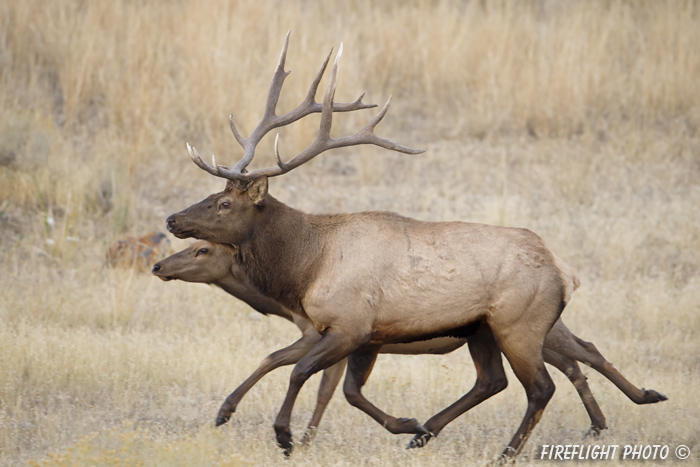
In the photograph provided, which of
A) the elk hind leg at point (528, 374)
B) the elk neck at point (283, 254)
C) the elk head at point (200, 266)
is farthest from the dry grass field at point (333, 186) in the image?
the elk neck at point (283, 254)

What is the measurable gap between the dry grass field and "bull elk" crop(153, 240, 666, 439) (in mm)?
276

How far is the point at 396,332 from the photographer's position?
5844 mm

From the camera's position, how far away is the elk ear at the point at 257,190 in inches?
241

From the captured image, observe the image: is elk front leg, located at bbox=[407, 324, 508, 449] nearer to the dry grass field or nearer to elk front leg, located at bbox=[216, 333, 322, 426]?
the dry grass field

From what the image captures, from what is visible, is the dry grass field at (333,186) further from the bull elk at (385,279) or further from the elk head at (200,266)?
the elk head at (200,266)

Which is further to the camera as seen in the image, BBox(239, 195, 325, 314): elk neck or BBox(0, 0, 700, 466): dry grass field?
BBox(0, 0, 700, 466): dry grass field

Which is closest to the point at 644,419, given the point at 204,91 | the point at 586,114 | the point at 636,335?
the point at 636,335

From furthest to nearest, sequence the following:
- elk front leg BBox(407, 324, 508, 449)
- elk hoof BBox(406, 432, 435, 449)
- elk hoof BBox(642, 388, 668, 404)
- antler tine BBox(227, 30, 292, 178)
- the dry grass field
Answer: the dry grass field, elk hoof BBox(642, 388, 668, 404), antler tine BBox(227, 30, 292, 178), elk front leg BBox(407, 324, 508, 449), elk hoof BBox(406, 432, 435, 449)

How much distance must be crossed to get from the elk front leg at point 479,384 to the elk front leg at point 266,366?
3.61 feet

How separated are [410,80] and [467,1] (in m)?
2.83

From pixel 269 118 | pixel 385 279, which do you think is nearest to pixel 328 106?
pixel 269 118

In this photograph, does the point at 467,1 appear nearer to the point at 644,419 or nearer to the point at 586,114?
the point at 586,114

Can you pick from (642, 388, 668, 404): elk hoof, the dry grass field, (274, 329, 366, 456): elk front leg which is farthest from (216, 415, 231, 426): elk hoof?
(642, 388, 668, 404): elk hoof

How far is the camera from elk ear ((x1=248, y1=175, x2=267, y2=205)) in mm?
6125
